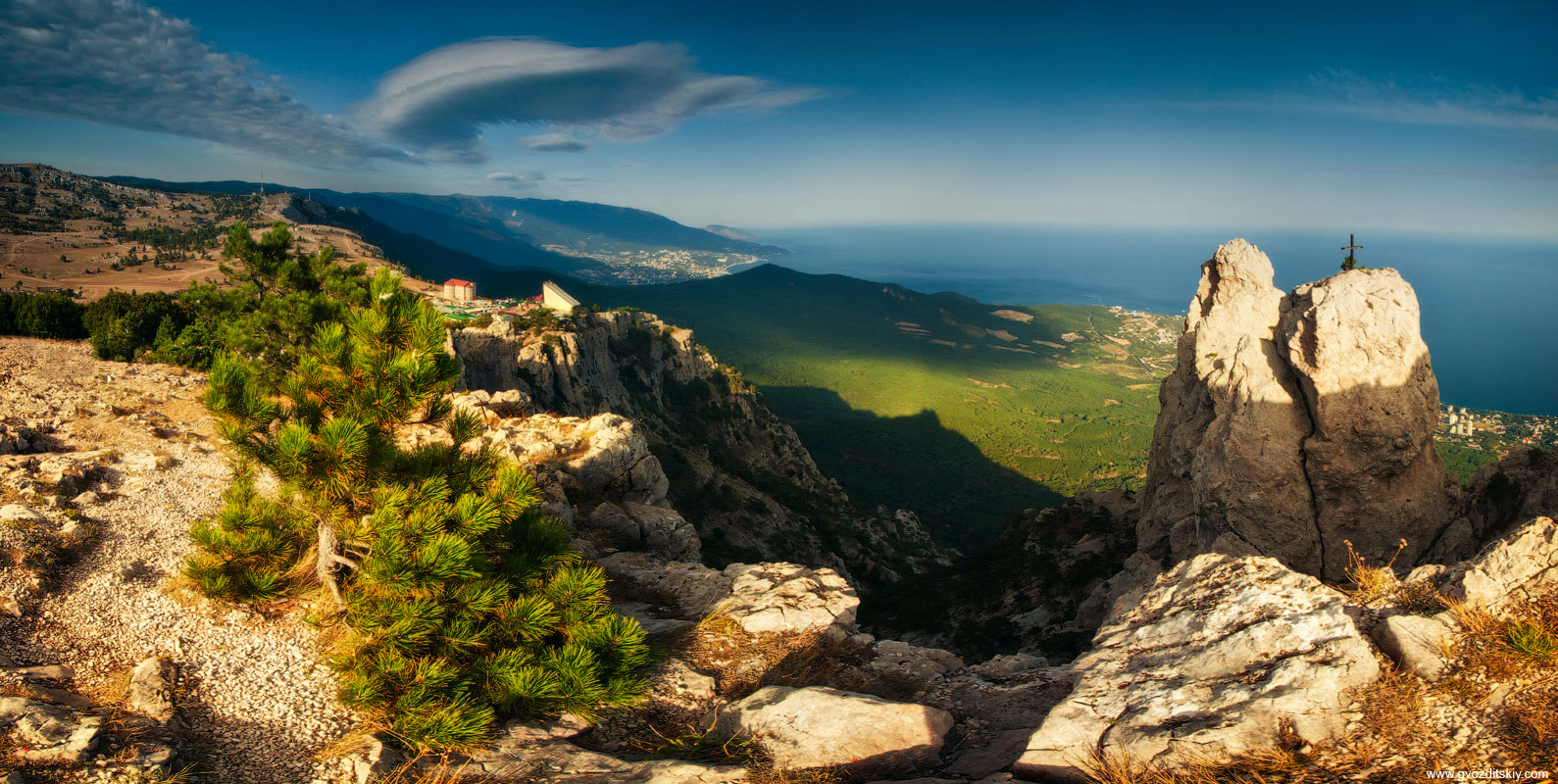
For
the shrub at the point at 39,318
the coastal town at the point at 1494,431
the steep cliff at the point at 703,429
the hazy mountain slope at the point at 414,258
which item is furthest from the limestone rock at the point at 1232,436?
the hazy mountain slope at the point at 414,258

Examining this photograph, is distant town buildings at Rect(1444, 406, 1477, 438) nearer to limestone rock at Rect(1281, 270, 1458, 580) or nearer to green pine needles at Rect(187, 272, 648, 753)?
limestone rock at Rect(1281, 270, 1458, 580)

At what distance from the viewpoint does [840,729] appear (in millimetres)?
6652

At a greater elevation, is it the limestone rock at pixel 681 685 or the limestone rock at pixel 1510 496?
the limestone rock at pixel 1510 496

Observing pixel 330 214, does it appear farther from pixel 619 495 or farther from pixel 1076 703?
pixel 1076 703

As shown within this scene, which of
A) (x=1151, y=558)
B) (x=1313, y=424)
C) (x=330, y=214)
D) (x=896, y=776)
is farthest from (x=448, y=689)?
(x=330, y=214)

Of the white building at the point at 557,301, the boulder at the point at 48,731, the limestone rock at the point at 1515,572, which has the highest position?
the white building at the point at 557,301

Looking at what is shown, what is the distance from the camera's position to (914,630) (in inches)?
1014

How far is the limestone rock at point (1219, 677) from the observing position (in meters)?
5.15

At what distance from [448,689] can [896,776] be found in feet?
14.9

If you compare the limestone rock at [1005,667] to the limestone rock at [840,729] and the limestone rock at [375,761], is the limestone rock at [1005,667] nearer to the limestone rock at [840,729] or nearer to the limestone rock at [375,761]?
the limestone rock at [840,729]

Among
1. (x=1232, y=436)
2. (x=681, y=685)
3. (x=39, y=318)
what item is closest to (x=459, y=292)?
(x=39, y=318)

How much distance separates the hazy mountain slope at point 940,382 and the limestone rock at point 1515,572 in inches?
2334

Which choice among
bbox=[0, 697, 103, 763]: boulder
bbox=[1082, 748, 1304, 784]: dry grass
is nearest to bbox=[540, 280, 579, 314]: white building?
bbox=[0, 697, 103, 763]: boulder

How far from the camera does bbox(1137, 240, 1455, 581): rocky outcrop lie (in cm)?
1434
